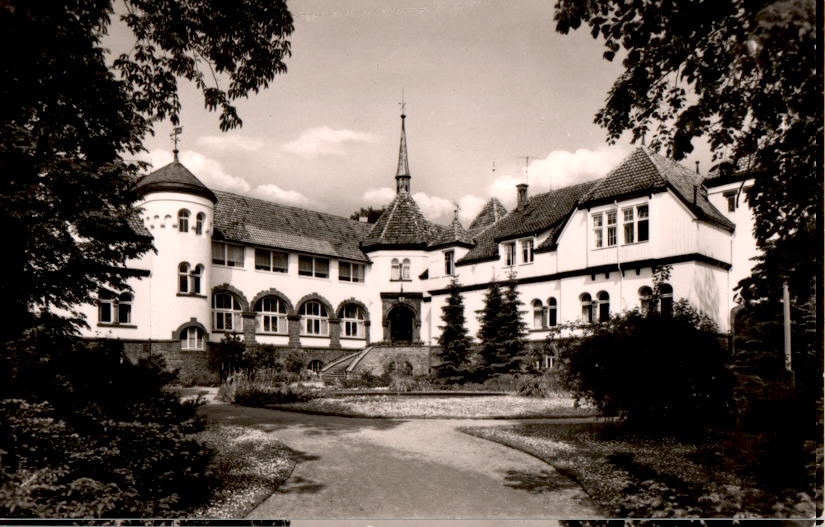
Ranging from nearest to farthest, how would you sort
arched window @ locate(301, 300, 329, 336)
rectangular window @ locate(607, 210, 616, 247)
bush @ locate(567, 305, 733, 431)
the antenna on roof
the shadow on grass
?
the shadow on grass < the antenna on roof < bush @ locate(567, 305, 733, 431) < rectangular window @ locate(607, 210, 616, 247) < arched window @ locate(301, 300, 329, 336)

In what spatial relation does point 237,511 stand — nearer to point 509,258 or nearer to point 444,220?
point 444,220

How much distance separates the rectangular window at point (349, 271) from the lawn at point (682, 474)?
324 inches

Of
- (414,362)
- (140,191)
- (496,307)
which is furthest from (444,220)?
(414,362)

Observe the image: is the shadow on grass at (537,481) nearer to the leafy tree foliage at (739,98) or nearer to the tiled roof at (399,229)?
the leafy tree foliage at (739,98)

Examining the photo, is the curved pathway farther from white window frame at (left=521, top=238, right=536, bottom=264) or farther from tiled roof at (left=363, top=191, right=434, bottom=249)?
white window frame at (left=521, top=238, right=536, bottom=264)

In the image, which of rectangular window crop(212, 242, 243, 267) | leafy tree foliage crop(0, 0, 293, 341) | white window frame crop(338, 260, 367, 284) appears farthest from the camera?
white window frame crop(338, 260, 367, 284)

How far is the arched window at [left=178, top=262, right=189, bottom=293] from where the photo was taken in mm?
7880

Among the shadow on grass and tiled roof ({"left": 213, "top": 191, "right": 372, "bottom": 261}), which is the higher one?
tiled roof ({"left": 213, "top": 191, "right": 372, "bottom": 261})

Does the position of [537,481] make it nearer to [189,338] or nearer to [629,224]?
[189,338]

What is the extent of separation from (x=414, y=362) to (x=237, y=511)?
15.8 m

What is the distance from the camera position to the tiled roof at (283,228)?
27.5 feet

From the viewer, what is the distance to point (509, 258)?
19.4 meters

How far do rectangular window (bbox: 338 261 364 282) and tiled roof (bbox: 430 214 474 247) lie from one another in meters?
2.08

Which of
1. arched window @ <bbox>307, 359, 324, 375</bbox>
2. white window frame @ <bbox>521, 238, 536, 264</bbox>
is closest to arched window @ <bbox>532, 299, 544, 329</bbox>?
white window frame @ <bbox>521, 238, 536, 264</bbox>
